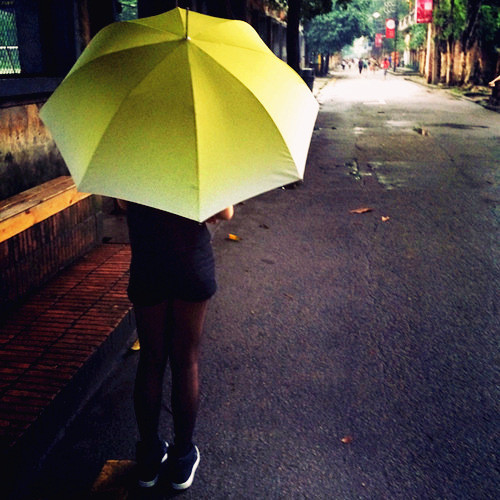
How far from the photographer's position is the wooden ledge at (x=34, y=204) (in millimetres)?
3701

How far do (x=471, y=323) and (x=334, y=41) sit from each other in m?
53.3

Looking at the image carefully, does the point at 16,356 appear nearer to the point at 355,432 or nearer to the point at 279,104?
the point at 355,432

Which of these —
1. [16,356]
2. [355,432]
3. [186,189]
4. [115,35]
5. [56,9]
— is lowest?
[355,432]

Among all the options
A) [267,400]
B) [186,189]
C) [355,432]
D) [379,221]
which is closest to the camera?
[186,189]

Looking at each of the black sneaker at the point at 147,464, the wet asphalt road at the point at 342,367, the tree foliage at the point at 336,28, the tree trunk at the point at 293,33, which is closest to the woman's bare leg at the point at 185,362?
the black sneaker at the point at 147,464

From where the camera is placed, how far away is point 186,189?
5.97ft

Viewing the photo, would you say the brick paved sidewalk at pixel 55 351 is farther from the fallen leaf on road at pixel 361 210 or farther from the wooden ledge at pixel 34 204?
the fallen leaf on road at pixel 361 210

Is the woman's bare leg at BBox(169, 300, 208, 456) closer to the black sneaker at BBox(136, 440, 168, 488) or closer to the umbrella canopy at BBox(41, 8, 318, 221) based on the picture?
the black sneaker at BBox(136, 440, 168, 488)

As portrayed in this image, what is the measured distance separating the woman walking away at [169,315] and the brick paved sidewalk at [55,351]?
605mm

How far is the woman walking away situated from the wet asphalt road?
8.6 inches

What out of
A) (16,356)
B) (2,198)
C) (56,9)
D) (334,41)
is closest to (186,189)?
(16,356)

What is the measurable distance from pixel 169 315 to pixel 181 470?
739 mm

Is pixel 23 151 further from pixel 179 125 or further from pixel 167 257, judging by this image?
pixel 179 125

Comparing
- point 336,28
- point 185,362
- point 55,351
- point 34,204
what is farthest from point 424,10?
point 185,362
